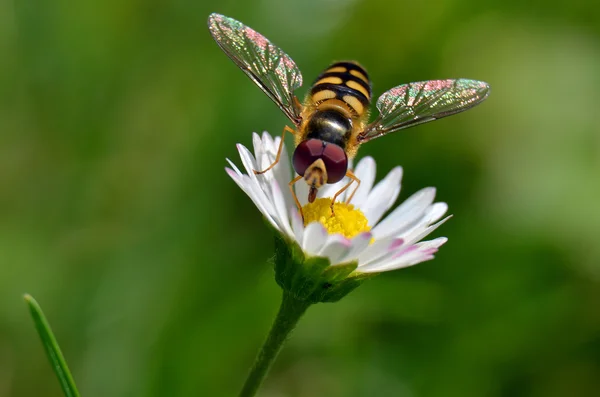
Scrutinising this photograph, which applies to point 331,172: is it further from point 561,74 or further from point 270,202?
point 561,74

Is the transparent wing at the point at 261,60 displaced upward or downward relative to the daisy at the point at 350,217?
upward

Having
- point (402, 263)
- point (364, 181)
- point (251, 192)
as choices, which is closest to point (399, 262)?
point (402, 263)

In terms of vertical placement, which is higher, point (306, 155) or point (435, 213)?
point (306, 155)

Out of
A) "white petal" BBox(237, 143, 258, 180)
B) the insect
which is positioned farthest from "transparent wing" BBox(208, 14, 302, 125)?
"white petal" BBox(237, 143, 258, 180)

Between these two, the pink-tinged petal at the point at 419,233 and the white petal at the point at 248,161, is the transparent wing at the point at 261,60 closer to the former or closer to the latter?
the white petal at the point at 248,161

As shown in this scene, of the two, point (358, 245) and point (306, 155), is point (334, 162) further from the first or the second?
point (358, 245)

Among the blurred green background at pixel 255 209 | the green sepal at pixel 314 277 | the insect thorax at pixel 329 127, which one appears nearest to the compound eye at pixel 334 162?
the insect thorax at pixel 329 127

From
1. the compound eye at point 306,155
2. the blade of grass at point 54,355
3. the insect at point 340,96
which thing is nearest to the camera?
the blade of grass at point 54,355
